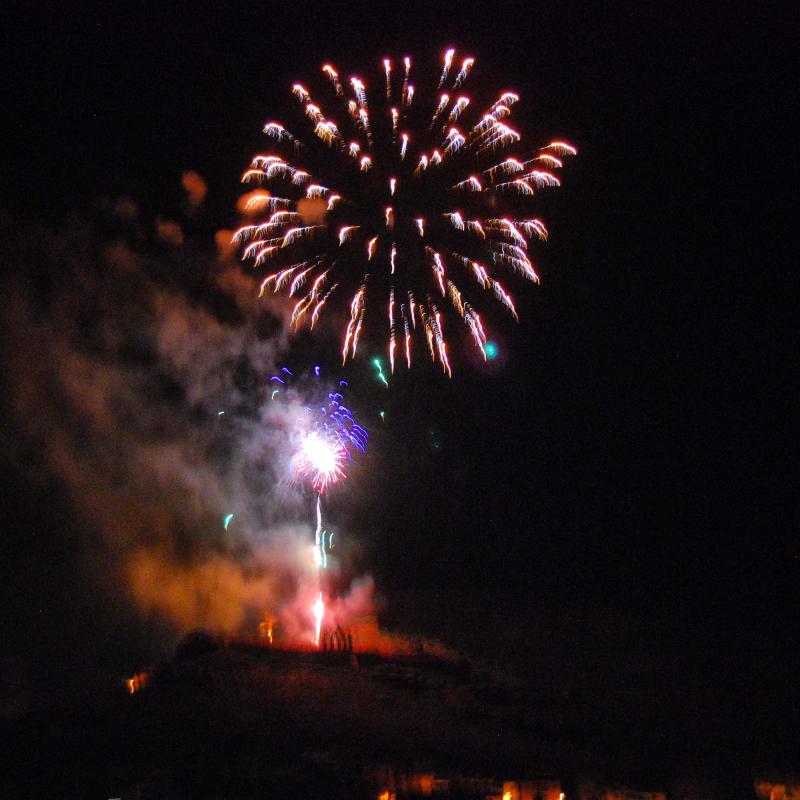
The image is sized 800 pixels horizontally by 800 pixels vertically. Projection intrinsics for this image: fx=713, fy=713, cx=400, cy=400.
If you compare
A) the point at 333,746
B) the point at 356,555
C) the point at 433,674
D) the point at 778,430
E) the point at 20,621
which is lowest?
the point at 333,746

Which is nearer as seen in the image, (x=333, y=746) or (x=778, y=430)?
(x=333, y=746)

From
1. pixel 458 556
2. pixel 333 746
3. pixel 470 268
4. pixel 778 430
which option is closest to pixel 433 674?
pixel 333 746

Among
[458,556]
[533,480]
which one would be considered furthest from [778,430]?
[458,556]

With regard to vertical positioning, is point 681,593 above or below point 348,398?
below

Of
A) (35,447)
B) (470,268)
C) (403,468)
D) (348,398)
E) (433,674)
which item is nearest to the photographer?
(433,674)

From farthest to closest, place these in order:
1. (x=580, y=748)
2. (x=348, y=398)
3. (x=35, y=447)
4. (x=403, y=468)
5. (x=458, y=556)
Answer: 1. (x=403, y=468)
2. (x=458, y=556)
3. (x=348, y=398)
4. (x=35, y=447)
5. (x=580, y=748)

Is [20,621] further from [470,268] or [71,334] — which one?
[470,268]

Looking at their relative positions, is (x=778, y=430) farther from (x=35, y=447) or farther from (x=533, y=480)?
(x=35, y=447)
